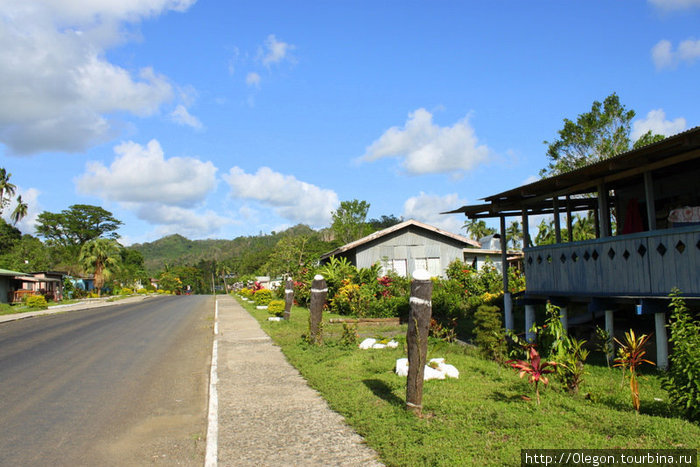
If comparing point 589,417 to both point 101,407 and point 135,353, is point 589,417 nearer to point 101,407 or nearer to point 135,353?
point 101,407

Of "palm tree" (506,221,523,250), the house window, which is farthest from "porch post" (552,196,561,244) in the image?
"palm tree" (506,221,523,250)

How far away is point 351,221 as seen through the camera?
66375 millimetres

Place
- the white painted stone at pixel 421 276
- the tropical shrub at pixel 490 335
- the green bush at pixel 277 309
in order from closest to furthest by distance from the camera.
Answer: the white painted stone at pixel 421 276, the tropical shrub at pixel 490 335, the green bush at pixel 277 309

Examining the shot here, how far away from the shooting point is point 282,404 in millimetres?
7297

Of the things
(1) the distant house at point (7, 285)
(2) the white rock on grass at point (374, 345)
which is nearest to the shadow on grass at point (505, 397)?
(2) the white rock on grass at point (374, 345)

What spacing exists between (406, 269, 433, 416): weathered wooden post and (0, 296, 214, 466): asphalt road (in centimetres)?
240

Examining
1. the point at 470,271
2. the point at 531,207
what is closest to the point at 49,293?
the point at 470,271

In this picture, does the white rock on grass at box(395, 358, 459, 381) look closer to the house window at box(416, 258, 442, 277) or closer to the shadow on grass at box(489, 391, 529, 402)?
the shadow on grass at box(489, 391, 529, 402)

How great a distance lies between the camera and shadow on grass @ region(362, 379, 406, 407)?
271 inches

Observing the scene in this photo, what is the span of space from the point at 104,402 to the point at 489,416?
5.35m

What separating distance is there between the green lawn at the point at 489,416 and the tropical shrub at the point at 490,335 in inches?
22.5

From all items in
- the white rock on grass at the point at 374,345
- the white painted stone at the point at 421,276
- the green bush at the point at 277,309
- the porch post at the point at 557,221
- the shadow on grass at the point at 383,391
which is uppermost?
the porch post at the point at 557,221

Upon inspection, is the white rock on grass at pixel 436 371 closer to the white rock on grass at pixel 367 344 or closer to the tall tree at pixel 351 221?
the white rock on grass at pixel 367 344

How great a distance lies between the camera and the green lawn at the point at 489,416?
506 centimetres
